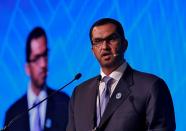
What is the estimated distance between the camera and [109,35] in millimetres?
2432

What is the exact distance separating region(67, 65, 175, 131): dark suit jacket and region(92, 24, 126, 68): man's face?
0.11 metres

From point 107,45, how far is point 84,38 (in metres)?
1.55

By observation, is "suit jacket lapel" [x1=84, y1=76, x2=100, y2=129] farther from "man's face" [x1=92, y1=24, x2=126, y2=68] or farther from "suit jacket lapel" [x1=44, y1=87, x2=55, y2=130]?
"suit jacket lapel" [x1=44, y1=87, x2=55, y2=130]

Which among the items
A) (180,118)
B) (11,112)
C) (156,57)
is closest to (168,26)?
(156,57)

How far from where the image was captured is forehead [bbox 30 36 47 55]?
411cm

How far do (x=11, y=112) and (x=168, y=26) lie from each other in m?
1.54

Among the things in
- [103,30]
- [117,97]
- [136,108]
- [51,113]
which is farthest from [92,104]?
[51,113]

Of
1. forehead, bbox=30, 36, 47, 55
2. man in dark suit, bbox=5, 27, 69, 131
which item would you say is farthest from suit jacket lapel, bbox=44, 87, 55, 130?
forehead, bbox=30, 36, 47, 55

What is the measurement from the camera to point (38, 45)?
4160 mm

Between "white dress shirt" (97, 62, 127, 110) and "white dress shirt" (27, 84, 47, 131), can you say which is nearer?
"white dress shirt" (97, 62, 127, 110)

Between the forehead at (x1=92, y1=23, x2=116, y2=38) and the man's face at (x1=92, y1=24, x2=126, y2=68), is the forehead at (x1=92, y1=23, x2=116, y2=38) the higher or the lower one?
the higher one

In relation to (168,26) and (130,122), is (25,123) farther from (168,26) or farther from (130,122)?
(130,122)

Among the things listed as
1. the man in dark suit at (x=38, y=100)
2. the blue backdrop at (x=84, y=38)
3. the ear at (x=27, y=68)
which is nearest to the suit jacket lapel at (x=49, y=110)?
the man in dark suit at (x=38, y=100)

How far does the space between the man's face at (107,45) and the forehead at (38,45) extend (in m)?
1.68
